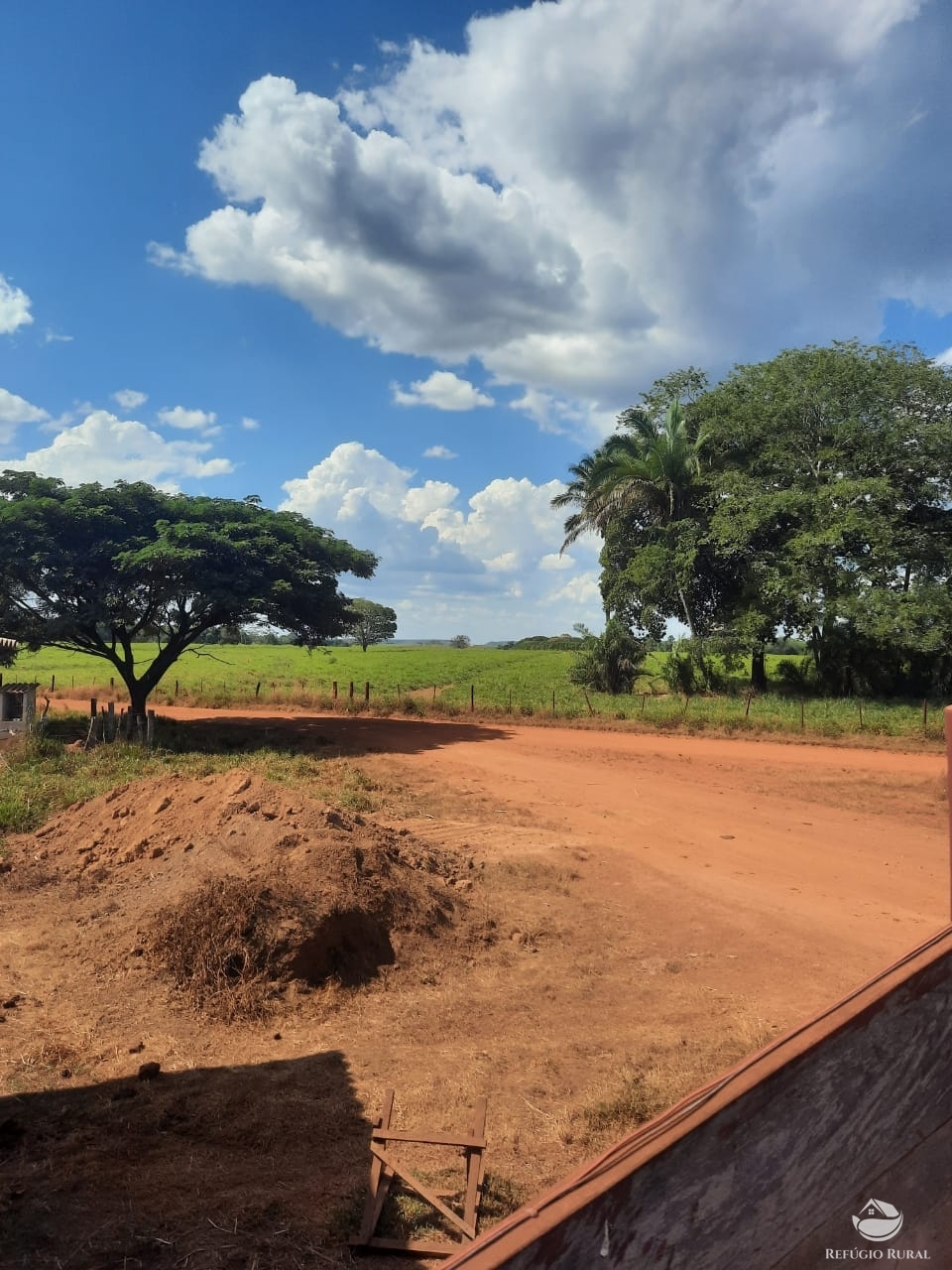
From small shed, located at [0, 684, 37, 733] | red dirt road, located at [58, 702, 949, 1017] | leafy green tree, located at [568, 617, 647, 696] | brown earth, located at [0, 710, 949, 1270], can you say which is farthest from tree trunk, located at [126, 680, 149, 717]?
leafy green tree, located at [568, 617, 647, 696]

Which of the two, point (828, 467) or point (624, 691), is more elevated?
point (828, 467)

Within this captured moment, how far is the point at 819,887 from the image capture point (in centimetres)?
864

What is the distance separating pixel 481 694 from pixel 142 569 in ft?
57.6

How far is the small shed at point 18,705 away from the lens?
16750mm

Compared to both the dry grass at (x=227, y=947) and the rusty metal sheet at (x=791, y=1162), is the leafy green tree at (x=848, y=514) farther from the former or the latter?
the rusty metal sheet at (x=791, y=1162)

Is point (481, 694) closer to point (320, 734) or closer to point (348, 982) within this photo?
point (320, 734)

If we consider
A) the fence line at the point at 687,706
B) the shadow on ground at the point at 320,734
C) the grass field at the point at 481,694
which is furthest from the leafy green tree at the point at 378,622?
the shadow on ground at the point at 320,734

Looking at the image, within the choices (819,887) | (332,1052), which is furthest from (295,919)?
(819,887)

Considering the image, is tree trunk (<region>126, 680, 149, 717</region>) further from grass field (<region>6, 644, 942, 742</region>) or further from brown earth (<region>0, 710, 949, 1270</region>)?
brown earth (<region>0, 710, 949, 1270</region>)

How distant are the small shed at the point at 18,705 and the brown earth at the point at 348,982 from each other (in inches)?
304

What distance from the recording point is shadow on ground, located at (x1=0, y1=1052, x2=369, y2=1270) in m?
3.17

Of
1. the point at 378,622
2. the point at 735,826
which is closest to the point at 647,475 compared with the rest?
the point at 735,826

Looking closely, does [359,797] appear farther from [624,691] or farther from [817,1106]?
[624,691]

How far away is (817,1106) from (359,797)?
36.2 ft
